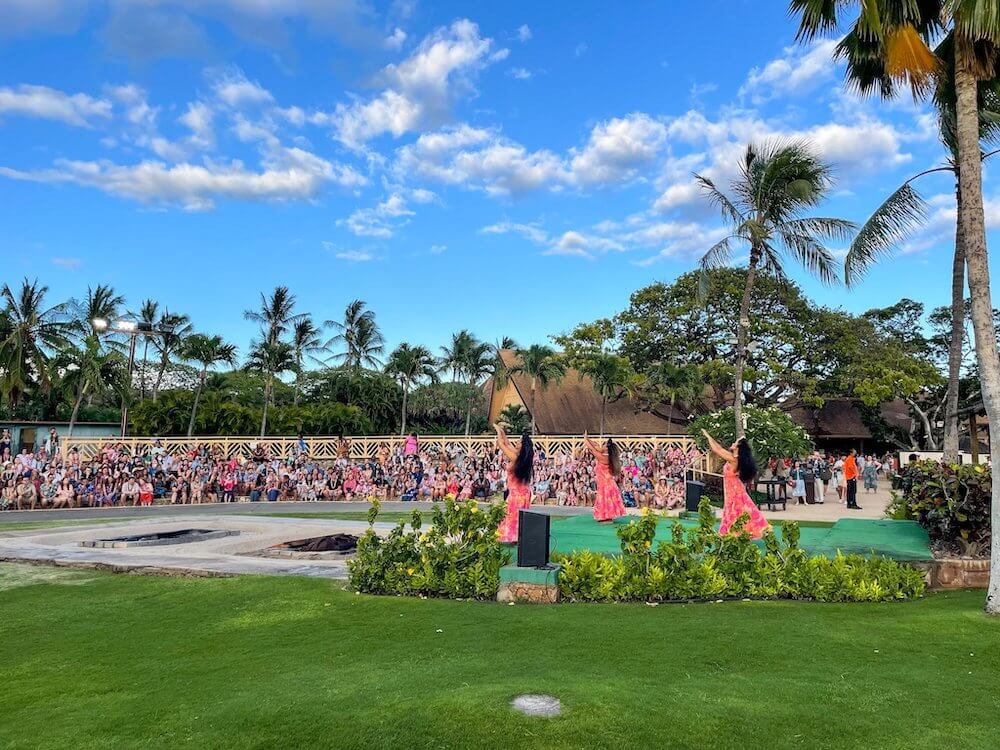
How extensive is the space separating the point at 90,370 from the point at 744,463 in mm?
28343

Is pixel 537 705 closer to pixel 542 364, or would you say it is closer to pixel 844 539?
pixel 844 539

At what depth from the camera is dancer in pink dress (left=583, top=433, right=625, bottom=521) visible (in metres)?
12.8

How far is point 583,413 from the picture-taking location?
3897cm

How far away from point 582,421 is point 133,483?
939 inches

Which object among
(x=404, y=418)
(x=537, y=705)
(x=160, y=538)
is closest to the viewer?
(x=537, y=705)

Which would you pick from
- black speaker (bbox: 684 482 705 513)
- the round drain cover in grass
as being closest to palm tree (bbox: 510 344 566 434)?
black speaker (bbox: 684 482 705 513)

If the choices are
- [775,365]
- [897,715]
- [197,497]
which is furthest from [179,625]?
[775,365]

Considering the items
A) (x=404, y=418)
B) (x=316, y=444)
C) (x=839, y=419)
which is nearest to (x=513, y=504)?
(x=316, y=444)

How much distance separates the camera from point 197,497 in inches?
842

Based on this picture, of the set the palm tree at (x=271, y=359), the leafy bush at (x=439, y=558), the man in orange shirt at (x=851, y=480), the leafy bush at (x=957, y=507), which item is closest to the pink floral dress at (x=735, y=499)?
the leafy bush at (x=957, y=507)

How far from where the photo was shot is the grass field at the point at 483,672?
12.2 feet

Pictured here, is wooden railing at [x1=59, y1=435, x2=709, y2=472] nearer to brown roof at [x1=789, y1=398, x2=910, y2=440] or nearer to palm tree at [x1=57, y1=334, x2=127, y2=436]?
palm tree at [x1=57, y1=334, x2=127, y2=436]

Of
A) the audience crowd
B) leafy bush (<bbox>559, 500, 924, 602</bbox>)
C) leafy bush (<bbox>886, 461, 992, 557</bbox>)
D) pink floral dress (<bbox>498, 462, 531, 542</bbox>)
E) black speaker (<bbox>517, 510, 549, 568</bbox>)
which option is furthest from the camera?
the audience crowd

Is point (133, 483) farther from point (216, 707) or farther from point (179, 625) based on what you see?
point (216, 707)
